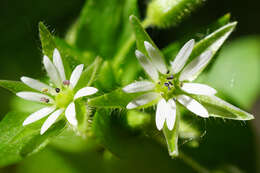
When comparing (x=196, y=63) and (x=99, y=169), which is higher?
(x=196, y=63)

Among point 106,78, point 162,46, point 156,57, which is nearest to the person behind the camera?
point 156,57

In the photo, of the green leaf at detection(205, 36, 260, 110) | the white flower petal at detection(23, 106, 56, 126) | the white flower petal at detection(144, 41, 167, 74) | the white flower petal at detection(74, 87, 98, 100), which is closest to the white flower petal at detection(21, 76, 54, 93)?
the white flower petal at detection(23, 106, 56, 126)

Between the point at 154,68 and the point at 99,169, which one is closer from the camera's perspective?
the point at 154,68

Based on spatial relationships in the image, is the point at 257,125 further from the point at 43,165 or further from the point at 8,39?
the point at 8,39

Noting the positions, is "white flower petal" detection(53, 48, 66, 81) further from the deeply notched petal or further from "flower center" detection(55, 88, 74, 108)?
the deeply notched petal

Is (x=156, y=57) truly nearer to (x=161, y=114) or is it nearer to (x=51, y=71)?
(x=161, y=114)

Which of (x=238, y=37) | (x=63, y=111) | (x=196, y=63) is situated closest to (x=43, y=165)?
(x=63, y=111)

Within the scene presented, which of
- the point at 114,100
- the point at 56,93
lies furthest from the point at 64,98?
the point at 114,100
